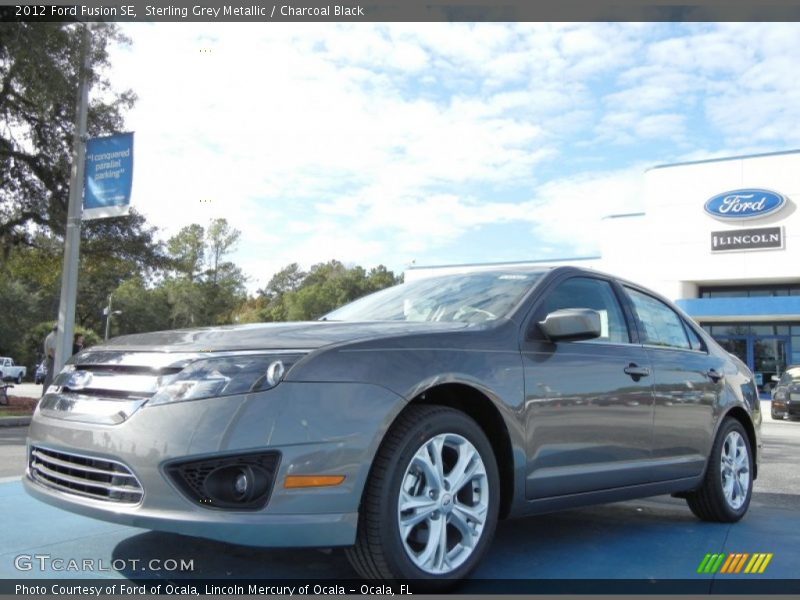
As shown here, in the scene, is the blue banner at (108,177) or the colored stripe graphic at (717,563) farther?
the blue banner at (108,177)

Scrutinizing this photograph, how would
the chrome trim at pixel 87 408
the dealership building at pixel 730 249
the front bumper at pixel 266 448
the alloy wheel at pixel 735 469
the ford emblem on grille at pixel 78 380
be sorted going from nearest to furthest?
the front bumper at pixel 266 448, the chrome trim at pixel 87 408, the ford emblem on grille at pixel 78 380, the alloy wheel at pixel 735 469, the dealership building at pixel 730 249

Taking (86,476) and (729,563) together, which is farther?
(729,563)

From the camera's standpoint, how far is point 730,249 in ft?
107

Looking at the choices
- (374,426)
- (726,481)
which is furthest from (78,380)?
(726,481)

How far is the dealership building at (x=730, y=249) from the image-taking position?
103ft

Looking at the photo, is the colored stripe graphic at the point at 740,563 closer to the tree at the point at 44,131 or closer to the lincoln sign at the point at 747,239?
the tree at the point at 44,131

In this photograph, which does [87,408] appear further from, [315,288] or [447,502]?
[315,288]

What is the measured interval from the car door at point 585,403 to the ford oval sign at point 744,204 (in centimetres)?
3046

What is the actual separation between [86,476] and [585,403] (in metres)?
2.39

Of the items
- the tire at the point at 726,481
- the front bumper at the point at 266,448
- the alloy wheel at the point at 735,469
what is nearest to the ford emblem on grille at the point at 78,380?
the front bumper at the point at 266,448

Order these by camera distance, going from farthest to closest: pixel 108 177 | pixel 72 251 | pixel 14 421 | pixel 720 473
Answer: pixel 72 251
pixel 108 177
pixel 14 421
pixel 720 473

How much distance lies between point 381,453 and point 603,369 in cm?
163
